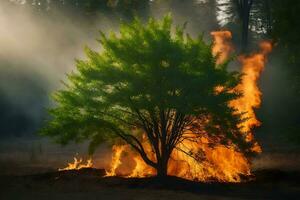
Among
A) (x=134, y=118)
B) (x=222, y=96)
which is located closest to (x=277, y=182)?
(x=222, y=96)

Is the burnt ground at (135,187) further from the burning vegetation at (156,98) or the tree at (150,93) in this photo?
the tree at (150,93)

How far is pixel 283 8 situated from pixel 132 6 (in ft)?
101

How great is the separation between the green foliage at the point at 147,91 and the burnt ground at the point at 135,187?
177 centimetres

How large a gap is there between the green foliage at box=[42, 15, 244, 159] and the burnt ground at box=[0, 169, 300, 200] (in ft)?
5.81

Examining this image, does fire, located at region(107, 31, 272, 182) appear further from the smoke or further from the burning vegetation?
the smoke

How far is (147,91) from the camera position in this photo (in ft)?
63.4

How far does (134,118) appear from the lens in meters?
20.5

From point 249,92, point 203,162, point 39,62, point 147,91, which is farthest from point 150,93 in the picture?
point 39,62

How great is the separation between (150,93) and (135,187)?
3673 millimetres

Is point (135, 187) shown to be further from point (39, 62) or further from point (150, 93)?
point (39, 62)

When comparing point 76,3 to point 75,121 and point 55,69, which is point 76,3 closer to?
point 55,69

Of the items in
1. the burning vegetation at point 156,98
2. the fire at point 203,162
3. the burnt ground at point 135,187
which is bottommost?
the burnt ground at point 135,187

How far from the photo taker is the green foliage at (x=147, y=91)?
62.8 feet

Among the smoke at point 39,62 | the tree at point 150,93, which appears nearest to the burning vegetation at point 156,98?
the tree at point 150,93
